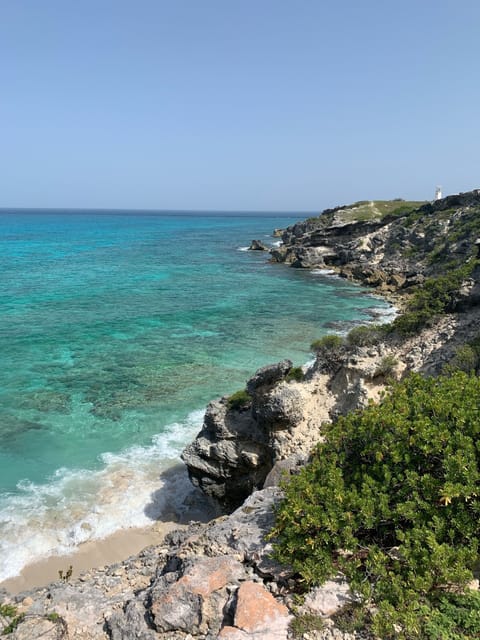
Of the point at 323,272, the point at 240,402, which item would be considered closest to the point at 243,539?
the point at 240,402

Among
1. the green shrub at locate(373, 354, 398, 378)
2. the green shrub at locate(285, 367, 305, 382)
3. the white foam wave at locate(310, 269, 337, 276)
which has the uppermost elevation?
the white foam wave at locate(310, 269, 337, 276)

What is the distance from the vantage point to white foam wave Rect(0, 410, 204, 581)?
15016mm

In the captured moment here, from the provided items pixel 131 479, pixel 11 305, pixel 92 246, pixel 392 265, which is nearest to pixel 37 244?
pixel 92 246

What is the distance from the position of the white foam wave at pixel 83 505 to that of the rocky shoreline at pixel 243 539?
7.63 feet

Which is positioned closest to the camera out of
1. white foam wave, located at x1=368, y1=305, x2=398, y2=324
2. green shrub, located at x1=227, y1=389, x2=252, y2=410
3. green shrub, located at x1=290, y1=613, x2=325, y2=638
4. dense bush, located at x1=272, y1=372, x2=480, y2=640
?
dense bush, located at x1=272, y1=372, x2=480, y2=640

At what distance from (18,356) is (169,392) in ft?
41.4

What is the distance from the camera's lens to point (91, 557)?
14555 millimetres

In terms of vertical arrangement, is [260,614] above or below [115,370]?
above

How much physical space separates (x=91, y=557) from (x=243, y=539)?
7.70 meters

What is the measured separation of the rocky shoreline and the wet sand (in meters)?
2.59

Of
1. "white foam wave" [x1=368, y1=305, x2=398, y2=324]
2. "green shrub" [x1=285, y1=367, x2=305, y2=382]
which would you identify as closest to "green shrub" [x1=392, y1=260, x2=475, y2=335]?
"green shrub" [x1=285, y1=367, x2=305, y2=382]

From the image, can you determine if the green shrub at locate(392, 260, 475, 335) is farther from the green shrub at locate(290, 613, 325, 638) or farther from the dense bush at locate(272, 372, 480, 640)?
the green shrub at locate(290, 613, 325, 638)

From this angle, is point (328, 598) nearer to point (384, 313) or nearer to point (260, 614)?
point (260, 614)

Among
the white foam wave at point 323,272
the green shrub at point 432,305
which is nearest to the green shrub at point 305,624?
the green shrub at point 432,305
